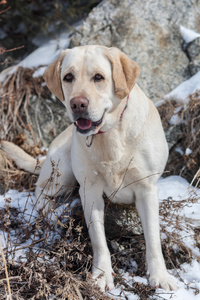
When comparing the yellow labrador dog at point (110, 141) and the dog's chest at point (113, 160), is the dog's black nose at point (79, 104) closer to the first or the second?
the yellow labrador dog at point (110, 141)

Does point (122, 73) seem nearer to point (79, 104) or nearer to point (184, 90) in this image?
point (79, 104)

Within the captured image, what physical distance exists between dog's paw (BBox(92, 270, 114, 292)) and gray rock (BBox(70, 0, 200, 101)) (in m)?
2.72

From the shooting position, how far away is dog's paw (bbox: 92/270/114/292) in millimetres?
2441

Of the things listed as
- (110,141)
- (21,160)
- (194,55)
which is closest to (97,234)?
(110,141)

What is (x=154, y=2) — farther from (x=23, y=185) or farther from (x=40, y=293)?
(x=40, y=293)

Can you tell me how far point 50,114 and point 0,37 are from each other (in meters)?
1.97

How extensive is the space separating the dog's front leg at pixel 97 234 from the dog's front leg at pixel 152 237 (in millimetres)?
280

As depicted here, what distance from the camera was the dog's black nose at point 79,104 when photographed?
2221 mm

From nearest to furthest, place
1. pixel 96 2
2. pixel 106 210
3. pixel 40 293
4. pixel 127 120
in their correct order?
pixel 40 293
pixel 127 120
pixel 106 210
pixel 96 2

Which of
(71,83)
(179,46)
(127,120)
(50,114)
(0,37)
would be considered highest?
(0,37)

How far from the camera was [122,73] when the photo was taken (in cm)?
246

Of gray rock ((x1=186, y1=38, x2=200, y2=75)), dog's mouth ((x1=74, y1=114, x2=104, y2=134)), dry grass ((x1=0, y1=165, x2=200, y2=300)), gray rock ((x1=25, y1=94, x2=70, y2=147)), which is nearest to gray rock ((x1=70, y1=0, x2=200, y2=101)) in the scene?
gray rock ((x1=186, y1=38, x2=200, y2=75))

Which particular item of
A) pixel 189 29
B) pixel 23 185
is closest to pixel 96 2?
pixel 189 29

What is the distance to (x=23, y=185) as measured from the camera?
12.8ft
